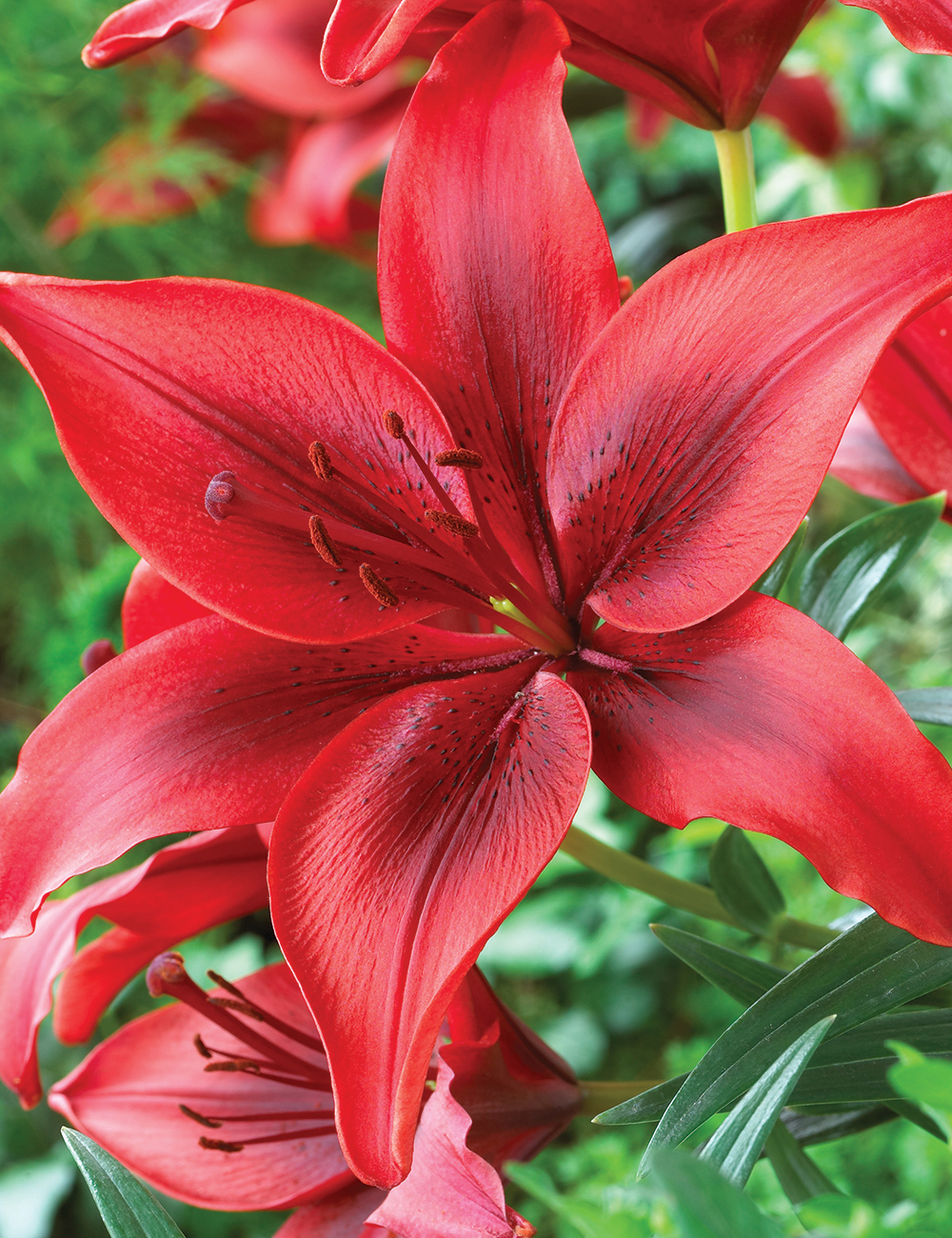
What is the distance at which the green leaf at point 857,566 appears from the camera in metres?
0.44

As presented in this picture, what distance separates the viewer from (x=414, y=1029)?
286 millimetres

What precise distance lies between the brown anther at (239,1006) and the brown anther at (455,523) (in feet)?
0.61

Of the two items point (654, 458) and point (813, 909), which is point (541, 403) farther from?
point (813, 909)

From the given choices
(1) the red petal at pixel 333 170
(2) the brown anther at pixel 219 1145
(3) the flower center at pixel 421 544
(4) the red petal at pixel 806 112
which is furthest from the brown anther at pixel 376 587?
(4) the red petal at pixel 806 112

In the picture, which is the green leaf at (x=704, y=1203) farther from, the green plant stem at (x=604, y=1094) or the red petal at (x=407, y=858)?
the green plant stem at (x=604, y=1094)

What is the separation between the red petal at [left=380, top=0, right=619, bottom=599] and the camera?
1.11 feet

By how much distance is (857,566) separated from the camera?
458 millimetres

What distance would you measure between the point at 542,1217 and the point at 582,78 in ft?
3.68

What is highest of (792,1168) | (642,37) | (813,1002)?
(642,37)

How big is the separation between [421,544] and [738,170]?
0.60 feet

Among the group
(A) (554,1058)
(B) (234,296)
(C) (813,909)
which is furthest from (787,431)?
(C) (813,909)

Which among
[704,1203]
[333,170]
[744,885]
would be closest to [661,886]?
[744,885]

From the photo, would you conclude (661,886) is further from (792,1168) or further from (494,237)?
(494,237)

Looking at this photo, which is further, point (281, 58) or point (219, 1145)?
point (281, 58)
